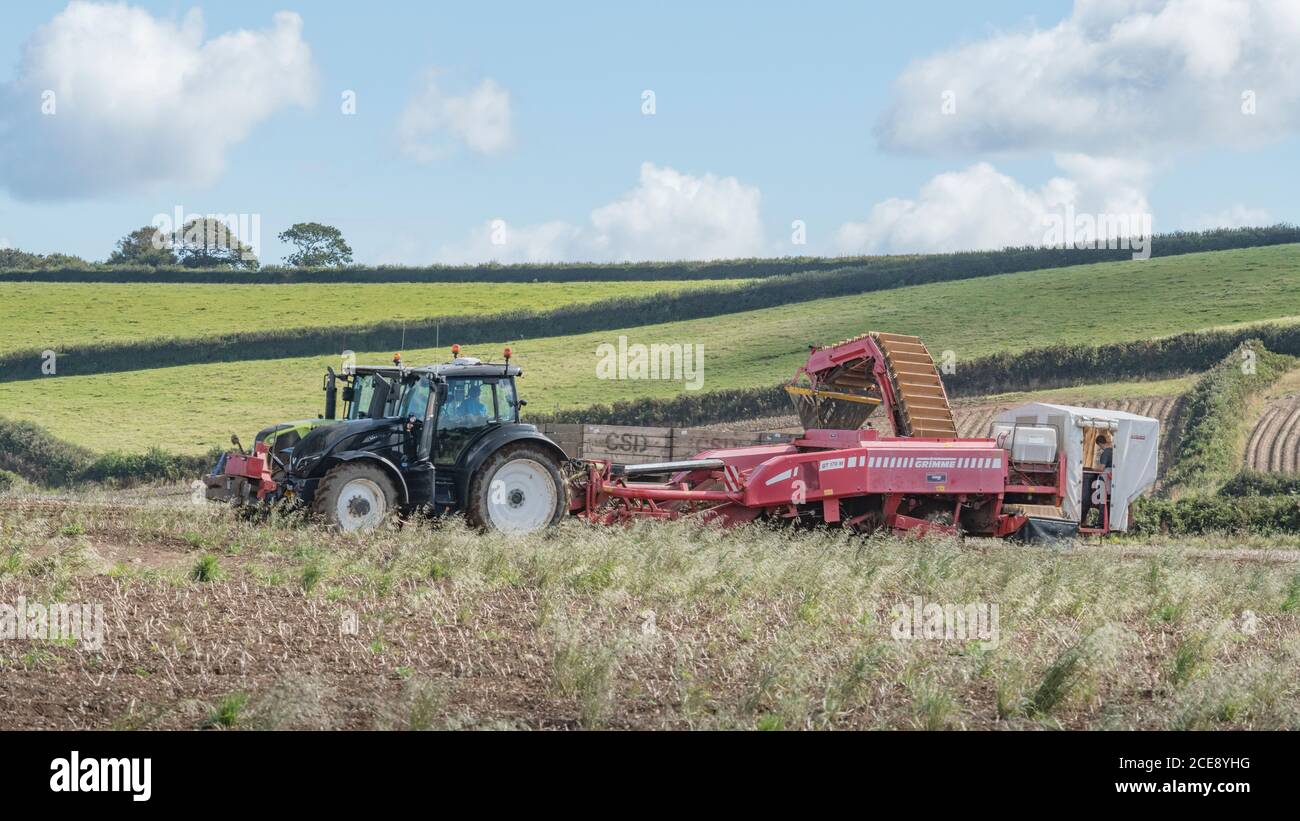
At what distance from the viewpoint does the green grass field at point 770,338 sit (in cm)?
4194

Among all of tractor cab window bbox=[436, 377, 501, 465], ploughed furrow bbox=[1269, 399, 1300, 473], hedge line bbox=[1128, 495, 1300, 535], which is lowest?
hedge line bbox=[1128, 495, 1300, 535]

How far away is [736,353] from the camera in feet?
165

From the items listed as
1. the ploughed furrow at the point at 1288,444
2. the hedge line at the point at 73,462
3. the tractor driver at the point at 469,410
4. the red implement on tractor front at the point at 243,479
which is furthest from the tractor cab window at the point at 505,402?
the ploughed furrow at the point at 1288,444

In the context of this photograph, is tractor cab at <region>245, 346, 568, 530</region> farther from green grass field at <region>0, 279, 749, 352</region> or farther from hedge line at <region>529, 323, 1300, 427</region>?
green grass field at <region>0, 279, 749, 352</region>

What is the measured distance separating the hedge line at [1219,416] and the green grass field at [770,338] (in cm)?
632

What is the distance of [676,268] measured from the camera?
72562 mm


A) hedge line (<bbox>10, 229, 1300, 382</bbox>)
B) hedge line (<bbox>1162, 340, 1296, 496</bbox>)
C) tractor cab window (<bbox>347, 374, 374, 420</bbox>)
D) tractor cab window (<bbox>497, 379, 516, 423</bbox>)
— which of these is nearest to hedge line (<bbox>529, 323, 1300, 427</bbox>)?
hedge line (<bbox>10, 229, 1300, 382</bbox>)

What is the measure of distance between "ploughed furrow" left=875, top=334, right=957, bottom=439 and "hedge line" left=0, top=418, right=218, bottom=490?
2021cm

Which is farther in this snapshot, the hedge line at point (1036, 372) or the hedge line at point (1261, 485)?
the hedge line at point (1036, 372)

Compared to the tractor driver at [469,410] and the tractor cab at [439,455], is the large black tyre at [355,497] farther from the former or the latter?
the tractor driver at [469,410]

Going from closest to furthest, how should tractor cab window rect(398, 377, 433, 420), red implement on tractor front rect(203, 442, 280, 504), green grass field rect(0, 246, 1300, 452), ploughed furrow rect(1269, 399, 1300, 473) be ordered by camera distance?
red implement on tractor front rect(203, 442, 280, 504), tractor cab window rect(398, 377, 433, 420), ploughed furrow rect(1269, 399, 1300, 473), green grass field rect(0, 246, 1300, 452)

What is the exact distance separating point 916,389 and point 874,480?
6.78 ft

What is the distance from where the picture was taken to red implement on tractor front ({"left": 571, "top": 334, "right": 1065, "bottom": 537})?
1755 centimetres
